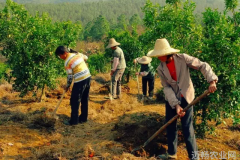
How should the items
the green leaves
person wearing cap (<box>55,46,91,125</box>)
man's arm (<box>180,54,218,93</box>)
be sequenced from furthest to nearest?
the green leaves → person wearing cap (<box>55,46,91,125</box>) → man's arm (<box>180,54,218,93</box>)

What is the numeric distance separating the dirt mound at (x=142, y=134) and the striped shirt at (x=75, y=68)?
146 centimetres

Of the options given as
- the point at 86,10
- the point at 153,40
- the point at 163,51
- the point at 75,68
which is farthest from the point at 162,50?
the point at 86,10

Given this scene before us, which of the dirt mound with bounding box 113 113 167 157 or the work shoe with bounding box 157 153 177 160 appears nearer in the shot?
the work shoe with bounding box 157 153 177 160

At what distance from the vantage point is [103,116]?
6.51m

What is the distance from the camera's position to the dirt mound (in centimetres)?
419

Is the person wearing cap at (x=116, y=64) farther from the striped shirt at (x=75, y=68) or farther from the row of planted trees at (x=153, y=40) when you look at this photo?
the striped shirt at (x=75, y=68)

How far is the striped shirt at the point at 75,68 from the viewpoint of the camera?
17.4 ft

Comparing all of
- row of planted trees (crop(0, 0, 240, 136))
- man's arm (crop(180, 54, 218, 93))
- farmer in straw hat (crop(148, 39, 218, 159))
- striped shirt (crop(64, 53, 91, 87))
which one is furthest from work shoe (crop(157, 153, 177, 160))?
striped shirt (crop(64, 53, 91, 87))

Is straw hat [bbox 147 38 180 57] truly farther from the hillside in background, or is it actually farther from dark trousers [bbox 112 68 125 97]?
the hillside in background

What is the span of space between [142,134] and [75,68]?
221cm

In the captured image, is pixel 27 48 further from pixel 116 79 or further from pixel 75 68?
pixel 116 79

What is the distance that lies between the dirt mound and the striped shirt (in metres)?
1.46

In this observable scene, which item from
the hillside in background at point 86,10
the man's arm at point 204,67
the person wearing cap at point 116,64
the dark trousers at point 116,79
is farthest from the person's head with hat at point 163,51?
the hillside in background at point 86,10

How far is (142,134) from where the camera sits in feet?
14.9
